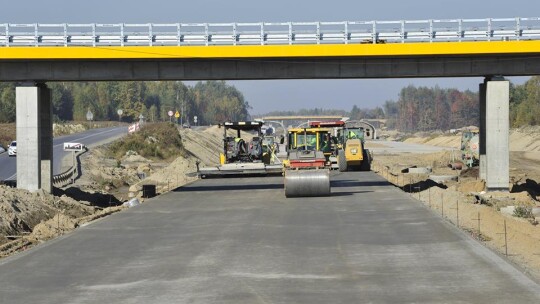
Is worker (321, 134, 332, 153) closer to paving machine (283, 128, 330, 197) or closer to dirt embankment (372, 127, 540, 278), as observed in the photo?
dirt embankment (372, 127, 540, 278)

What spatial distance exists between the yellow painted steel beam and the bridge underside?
104 cm

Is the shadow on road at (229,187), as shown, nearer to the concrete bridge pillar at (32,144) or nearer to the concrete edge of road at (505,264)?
the concrete bridge pillar at (32,144)

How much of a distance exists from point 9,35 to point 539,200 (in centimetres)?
2542

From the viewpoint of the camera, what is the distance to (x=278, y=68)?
4472 cm

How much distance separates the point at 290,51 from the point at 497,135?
1035 cm

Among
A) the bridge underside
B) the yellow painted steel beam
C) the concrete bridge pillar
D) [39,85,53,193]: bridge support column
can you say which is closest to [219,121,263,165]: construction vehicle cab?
the bridge underside

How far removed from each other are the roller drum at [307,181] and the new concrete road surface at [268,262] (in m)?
4.99

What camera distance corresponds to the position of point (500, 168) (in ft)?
146

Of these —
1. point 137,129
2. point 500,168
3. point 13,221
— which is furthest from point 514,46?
point 137,129

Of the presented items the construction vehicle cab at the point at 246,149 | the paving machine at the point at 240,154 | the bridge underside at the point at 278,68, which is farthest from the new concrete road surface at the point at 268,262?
the construction vehicle cab at the point at 246,149

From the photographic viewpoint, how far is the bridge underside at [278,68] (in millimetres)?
44375

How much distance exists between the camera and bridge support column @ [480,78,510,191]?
44.5 m

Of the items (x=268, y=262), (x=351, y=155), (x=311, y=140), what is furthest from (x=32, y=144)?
(x=268, y=262)

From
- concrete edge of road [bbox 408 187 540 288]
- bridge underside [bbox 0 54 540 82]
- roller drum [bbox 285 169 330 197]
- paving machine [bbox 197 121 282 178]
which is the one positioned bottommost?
concrete edge of road [bbox 408 187 540 288]
